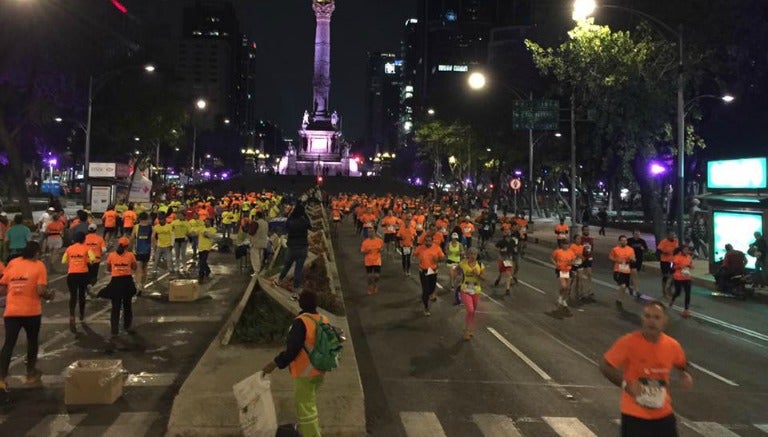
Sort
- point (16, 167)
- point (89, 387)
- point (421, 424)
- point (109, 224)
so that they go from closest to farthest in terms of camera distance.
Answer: point (421, 424) → point (89, 387) → point (109, 224) → point (16, 167)

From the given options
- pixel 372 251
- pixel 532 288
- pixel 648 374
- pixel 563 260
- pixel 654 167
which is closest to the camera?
pixel 648 374

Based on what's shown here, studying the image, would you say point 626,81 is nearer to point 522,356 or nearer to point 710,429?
point 522,356

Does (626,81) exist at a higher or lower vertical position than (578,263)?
higher

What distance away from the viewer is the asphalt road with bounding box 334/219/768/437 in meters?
7.37

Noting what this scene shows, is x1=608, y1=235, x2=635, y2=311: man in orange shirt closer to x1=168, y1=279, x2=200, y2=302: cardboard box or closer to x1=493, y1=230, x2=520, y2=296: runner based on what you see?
x1=493, y1=230, x2=520, y2=296: runner

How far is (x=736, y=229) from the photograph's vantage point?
66.0ft

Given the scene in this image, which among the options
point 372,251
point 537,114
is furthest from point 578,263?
point 537,114

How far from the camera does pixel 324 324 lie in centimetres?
567

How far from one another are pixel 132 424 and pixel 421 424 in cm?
308

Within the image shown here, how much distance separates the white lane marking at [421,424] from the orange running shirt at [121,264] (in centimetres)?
563

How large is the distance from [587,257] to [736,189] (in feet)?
27.4

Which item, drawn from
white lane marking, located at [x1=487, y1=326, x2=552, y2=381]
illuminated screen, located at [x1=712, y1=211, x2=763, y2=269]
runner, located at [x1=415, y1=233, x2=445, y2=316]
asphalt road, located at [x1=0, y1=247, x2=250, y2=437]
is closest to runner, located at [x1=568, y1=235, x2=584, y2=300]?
runner, located at [x1=415, y1=233, x2=445, y2=316]

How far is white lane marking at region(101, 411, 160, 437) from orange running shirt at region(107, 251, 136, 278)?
391cm

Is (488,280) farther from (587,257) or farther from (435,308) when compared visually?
(435,308)
